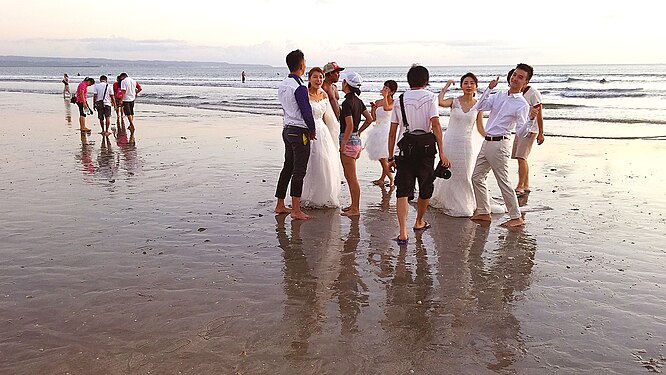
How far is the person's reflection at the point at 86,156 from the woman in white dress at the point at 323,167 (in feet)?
14.4

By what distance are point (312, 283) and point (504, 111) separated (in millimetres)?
3395

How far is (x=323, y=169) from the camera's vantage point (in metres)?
7.57

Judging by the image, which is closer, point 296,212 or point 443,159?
point 443,159

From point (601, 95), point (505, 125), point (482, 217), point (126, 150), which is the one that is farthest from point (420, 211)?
point (601, 95)

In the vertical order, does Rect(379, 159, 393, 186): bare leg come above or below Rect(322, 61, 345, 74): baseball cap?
below

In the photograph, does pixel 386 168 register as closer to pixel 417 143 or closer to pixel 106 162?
pixel 417 143

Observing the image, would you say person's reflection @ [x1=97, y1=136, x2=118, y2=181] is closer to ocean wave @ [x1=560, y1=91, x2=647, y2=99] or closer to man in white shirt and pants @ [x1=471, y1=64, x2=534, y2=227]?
man in white shirt and pants @ [x1=471, y1=64, x2=534, y2=227]

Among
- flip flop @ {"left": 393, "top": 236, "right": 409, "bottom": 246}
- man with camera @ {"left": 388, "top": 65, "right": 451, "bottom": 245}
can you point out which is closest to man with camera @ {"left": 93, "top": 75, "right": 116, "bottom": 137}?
man with camera @ {"left": 388, "top": 65, "right": 451, "bottom": 245}

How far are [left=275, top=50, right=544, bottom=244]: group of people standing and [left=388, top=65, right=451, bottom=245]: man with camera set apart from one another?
1cm

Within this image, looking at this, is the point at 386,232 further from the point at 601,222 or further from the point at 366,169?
the point at 366,169

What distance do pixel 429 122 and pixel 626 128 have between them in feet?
44.4

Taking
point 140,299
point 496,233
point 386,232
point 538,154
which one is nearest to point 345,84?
point 386,232

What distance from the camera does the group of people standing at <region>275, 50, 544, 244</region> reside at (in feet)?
20.0

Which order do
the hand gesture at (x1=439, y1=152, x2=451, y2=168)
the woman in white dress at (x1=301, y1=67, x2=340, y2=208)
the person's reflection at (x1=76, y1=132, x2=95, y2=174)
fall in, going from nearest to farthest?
the hand gesture at (x1=439, y1=152, x2=451, y2=168) < the woman in white dress at (x1=301, y1=67, x2=340, y2=208) < the person's reflection at (x1=76, y1=132, x2=95, y2=174)
